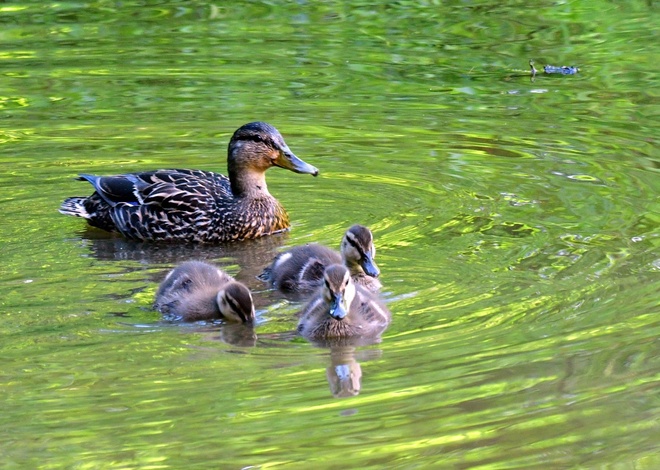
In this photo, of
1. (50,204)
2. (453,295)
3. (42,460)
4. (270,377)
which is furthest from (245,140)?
(42,460)

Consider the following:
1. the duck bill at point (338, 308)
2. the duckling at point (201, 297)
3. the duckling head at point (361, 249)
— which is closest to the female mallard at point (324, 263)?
the duckling head at point (361, 249)

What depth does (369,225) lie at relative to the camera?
836 centimetres

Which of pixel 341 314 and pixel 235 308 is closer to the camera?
pixel 341 314

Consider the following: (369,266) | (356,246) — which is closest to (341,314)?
(369,266)

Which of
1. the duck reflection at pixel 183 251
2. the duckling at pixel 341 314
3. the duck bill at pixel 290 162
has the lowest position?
the duck reflection at pixel 183 251

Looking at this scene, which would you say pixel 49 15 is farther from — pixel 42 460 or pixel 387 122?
pixel 42 460

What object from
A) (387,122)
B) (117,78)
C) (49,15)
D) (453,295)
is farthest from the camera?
(49,15)

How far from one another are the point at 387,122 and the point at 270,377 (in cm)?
521

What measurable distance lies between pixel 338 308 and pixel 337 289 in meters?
0.14

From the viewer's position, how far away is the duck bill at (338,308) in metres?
6.25

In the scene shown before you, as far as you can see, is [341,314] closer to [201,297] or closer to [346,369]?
[346,369]

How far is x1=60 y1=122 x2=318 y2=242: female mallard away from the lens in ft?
28.8

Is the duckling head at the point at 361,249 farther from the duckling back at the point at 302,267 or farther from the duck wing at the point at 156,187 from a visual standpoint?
the duck wing at the point at 156,187

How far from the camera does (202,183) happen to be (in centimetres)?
897
